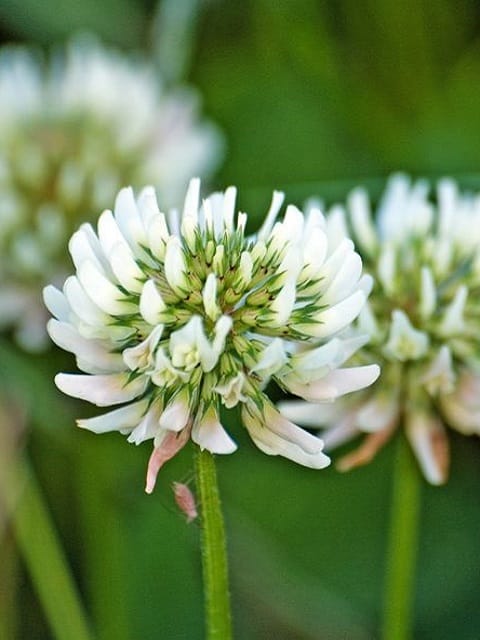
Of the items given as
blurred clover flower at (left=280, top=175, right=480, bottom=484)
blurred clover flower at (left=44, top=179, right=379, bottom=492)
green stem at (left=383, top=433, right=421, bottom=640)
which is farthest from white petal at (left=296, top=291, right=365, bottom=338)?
green stem at (left=383, top=433, right=421, bottom=640)

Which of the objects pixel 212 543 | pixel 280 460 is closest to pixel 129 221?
pixel 212 543

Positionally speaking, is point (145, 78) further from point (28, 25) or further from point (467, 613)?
point (467, 613)

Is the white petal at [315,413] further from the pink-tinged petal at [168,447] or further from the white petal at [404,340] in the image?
the pink-tinged petal at [168,447]

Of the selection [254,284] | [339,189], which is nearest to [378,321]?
[254,284]

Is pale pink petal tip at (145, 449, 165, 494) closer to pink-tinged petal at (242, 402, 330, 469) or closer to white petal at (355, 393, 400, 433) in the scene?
pink-tinged petal at (242, 402, 330, 469)

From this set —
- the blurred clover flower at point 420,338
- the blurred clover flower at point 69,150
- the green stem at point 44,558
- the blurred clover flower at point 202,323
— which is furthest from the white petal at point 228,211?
the blurred clover flower at point 69,150

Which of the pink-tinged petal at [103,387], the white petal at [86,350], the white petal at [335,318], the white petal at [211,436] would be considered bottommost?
the white petal at [211,436]
